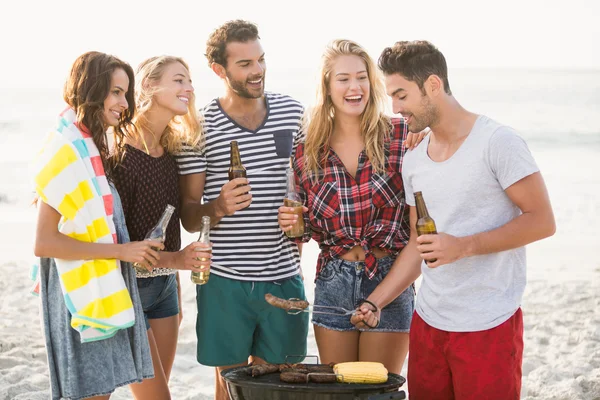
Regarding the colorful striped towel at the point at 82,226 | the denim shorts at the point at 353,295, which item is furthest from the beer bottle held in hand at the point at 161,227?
the denim shorts at the point at 353,295

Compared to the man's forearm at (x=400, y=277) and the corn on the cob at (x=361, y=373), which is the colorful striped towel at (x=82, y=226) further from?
the man's forearm at (x=400, y=277)

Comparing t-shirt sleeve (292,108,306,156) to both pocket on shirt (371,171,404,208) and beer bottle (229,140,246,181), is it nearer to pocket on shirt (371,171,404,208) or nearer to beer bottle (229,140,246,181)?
beer bottle (229,140,246,181)

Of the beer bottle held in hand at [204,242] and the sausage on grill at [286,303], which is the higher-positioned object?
the beer bottle held in hand at [204,242]

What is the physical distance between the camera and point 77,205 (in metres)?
3.62

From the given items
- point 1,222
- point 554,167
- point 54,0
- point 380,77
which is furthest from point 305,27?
point 380,77

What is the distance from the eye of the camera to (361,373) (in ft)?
11.9

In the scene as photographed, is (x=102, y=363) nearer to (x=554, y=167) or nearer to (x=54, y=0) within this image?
(x=554, y=167)

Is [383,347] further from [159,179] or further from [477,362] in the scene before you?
[159,179]

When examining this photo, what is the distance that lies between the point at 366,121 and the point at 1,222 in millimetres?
12494

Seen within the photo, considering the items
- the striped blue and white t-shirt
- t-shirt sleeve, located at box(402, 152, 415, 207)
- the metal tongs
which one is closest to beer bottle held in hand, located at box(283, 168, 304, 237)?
the striped blue and white t-shirt

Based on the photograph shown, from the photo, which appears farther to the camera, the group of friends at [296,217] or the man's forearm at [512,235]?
the group of friends at [296,217]

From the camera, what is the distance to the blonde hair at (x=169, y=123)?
173 inches

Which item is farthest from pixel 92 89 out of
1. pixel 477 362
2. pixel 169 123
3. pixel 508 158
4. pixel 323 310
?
pixel 477 362

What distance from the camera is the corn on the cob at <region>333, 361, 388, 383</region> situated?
362 centimetres
